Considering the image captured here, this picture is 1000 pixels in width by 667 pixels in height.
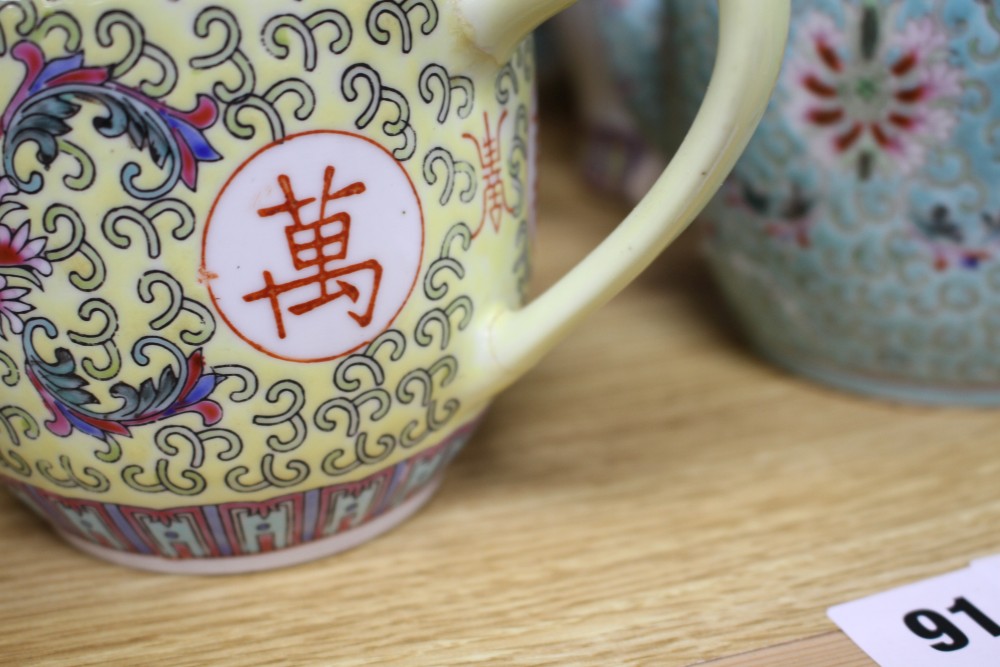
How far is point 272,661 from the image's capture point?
34 cm

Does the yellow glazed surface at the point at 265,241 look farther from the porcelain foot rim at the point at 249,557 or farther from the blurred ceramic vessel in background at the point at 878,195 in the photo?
the blurred ceramic vessel in background at the point at 878,195

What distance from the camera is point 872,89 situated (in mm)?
398

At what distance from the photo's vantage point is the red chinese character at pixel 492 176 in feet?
1.10

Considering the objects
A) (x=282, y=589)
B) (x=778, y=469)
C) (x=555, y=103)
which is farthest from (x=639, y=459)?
(x=555, y=103)

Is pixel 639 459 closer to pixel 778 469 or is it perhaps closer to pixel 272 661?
pixel 778 469

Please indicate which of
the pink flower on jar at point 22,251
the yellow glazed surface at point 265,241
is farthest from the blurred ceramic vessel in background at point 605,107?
Result: the pink flower on jar at point 22,251

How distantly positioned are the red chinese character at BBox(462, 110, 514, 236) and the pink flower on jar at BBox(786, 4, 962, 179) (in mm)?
142

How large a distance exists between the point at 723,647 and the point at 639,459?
0.39ft

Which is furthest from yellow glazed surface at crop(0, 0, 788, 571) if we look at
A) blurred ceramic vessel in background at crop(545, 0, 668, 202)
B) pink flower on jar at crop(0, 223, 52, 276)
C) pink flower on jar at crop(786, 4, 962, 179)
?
blurred ceramic vessel in background at crop(545, 0, 668, 202)

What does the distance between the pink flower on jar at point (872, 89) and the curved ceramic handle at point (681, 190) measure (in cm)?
12

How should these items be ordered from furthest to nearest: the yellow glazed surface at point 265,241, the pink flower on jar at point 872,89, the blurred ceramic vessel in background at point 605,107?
the blurred ceramic vessel in background at point 605,107, the pink flower on jar at point 872,89, the yellow glazed surface at point 265,241

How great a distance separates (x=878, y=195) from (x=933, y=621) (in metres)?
0.17

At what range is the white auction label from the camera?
Answer: 1.07 ft

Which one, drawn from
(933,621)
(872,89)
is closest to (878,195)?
(872,89)
